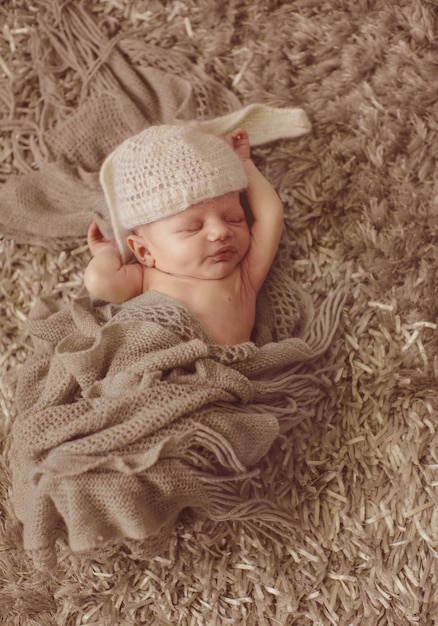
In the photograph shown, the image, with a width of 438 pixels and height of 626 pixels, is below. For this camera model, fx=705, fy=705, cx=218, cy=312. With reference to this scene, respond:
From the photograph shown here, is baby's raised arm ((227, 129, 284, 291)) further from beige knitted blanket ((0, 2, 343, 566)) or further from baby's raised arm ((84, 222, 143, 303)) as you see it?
baby's raised arm ((84, 222, 143, 303))

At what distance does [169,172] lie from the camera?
141 cm

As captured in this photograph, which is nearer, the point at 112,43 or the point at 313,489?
the point at 313,489

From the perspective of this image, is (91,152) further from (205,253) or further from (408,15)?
(408,15)

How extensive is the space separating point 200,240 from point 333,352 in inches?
14.6

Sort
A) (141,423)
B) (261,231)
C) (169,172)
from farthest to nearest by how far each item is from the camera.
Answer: (261,231)
(169,172)
(141,423)

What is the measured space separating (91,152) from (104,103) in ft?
0.39

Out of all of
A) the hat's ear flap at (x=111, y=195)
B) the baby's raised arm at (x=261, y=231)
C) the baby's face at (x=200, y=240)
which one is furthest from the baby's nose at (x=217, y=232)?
the hat's ear flap at (x=111, y=195)

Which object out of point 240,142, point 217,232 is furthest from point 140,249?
point 240,142

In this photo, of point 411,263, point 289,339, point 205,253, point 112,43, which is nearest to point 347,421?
point 289,339

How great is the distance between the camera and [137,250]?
1504mm

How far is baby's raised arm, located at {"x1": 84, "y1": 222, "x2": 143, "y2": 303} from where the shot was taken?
1461mm

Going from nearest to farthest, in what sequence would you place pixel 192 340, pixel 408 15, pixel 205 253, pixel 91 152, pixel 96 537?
pixel 96 537, pixel 192 340, pixel 205 253, pixel 408 15, pixel 91 152

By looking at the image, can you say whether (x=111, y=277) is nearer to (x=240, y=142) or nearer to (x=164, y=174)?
(x=164, y=174)

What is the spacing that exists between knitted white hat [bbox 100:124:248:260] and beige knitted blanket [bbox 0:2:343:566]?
129mm
